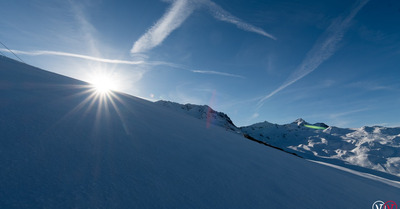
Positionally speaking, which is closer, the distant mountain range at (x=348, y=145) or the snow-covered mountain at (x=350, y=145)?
the distant mountain range at (x=348, y=145)

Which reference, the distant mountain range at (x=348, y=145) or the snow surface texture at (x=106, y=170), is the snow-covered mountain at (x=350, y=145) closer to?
the distant mountain range at (x=348, y=145)

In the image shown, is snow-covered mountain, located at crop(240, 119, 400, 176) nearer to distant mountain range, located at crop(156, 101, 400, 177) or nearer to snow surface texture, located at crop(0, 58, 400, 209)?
distant mountain range, located at crop(156, 101, 400, 177)

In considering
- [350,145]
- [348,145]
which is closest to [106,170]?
[348,145]

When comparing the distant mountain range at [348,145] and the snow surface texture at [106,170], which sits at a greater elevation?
the distant mountain range at [348,145]

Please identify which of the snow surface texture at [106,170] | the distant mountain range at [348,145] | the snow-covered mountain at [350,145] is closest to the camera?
the snow surface texture at [106,170]

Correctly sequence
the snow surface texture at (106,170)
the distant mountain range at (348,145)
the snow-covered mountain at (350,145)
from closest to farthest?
the snow surface texture at (106,170), the distant mountain range at (348,145), the snow-covered mountain at (350,145)

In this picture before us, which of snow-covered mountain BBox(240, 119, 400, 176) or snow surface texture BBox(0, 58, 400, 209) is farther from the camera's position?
snow-covered mountain BBox(240, 119, 400, 176)

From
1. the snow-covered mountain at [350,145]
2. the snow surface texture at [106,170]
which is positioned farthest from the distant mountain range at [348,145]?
the snow surface texture at [106,170]

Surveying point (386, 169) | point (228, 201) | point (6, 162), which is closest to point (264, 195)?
point (228, 201)

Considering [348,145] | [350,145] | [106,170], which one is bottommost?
[106,170]

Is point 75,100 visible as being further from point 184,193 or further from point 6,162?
point 184,193

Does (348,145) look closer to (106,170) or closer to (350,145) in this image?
(350,145)

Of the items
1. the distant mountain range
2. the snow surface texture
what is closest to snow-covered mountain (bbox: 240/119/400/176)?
the distant mountain range

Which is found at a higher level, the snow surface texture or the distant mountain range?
the distant mountain range
